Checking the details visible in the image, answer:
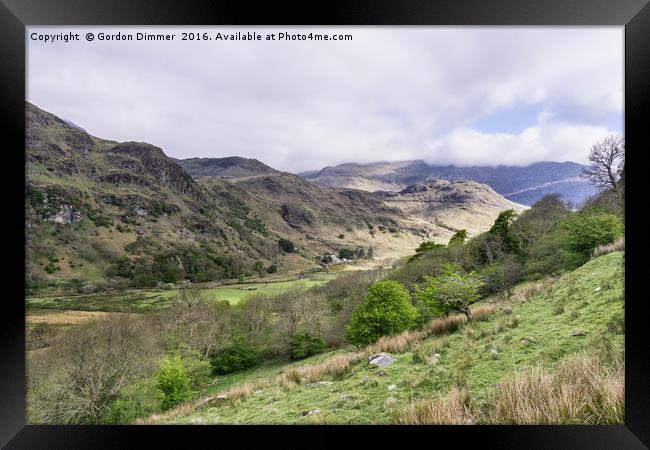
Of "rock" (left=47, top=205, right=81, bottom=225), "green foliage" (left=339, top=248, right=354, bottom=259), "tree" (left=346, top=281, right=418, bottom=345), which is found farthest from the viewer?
"green foliage" (left=339, top=248, right=354, bottom=259)

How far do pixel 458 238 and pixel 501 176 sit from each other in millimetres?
3221

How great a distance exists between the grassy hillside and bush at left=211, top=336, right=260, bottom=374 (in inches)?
174

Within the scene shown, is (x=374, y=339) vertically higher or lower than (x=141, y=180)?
lower

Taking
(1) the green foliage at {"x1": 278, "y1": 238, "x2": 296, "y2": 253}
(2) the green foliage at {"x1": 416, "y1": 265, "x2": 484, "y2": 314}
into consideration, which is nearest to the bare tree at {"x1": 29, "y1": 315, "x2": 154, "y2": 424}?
(2) the green foliage at {"x1": 416, "y1": 265, "x2": 484, "y2": 314}

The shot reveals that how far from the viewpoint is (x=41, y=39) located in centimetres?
334

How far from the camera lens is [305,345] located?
329 inches

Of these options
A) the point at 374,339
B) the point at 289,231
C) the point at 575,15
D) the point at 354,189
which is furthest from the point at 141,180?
the point at 575,15

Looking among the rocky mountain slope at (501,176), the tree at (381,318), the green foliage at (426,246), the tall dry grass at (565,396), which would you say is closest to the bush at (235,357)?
the tree at (381,318)

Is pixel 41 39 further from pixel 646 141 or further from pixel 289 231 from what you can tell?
pixel 289 231

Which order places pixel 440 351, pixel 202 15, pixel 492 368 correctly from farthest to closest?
pixel 440 351 < pixel 492 368 < pixel 202 15

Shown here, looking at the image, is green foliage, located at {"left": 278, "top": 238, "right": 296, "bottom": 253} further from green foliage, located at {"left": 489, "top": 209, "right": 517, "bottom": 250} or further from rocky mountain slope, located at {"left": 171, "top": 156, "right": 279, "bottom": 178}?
green foliage, located at {"left": 489, "top": 209, "right": 517, "bottom": 250}

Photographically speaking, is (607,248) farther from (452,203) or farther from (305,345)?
(305,345)

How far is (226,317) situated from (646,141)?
10108mm

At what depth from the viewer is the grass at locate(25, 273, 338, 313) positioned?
883cm
